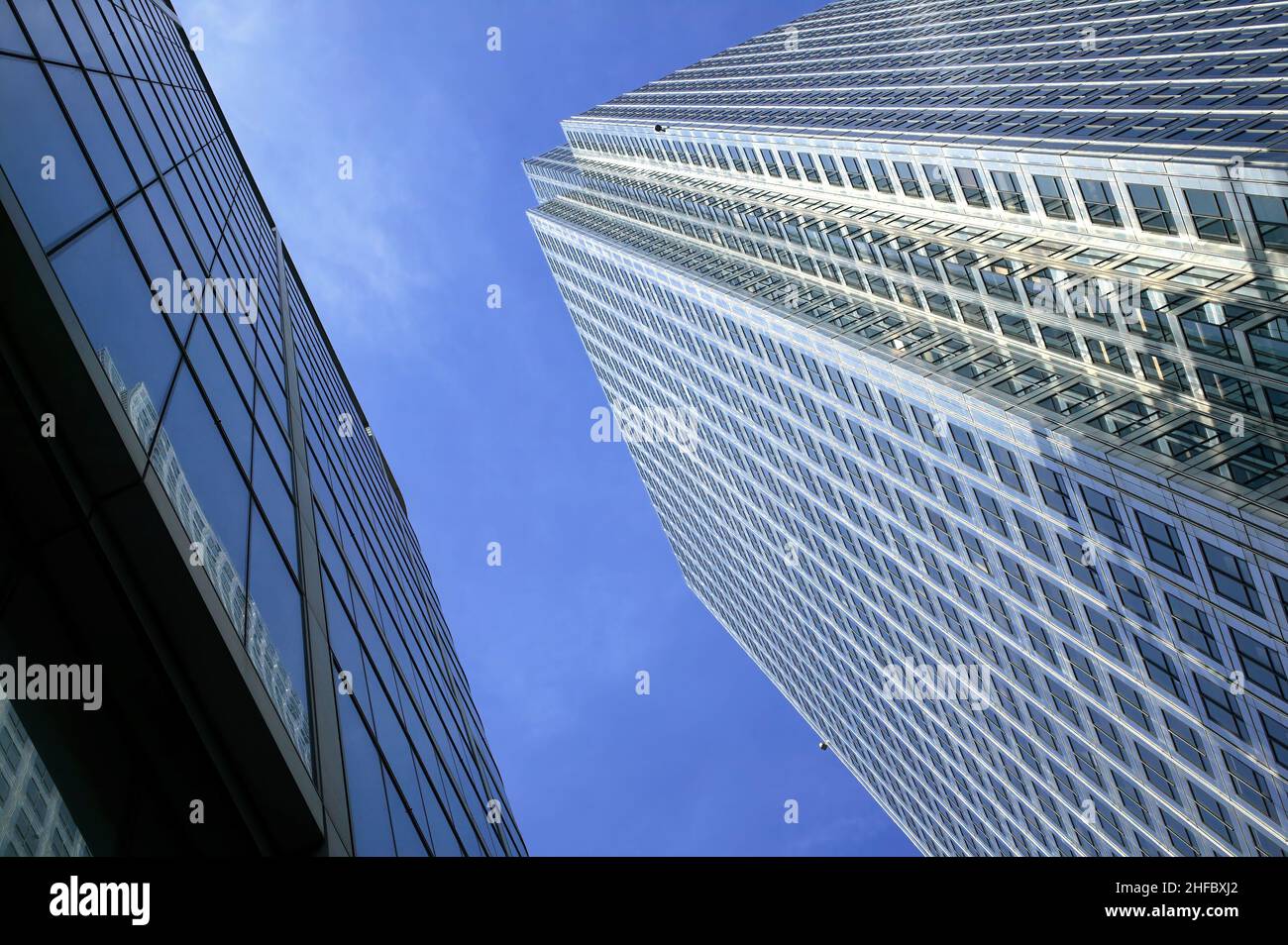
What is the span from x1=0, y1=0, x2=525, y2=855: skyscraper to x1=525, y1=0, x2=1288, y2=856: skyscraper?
37.0 m

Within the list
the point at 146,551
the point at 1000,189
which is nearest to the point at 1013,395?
the point at 1000,189

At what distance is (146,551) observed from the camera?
24.2ft

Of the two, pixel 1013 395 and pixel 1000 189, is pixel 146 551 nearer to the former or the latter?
pixel 1013 395

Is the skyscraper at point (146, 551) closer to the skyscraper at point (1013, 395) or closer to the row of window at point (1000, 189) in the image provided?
the skyscraper at point (1013, 395)

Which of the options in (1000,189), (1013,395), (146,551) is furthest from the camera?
(1000,189)

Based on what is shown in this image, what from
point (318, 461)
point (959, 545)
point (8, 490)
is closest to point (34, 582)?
point (8, 490)

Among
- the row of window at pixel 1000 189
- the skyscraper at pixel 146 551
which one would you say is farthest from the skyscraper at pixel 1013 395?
the skyscraper at pixel 146 551

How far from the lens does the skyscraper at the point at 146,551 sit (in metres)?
6.80

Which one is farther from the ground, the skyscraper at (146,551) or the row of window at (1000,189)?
the row of window at (1000,189)

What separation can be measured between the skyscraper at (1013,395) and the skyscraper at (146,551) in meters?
37.0

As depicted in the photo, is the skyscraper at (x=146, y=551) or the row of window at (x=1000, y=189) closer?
the skyscraper at (x=146, y=551)

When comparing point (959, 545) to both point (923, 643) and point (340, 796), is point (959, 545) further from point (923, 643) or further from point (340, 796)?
point (340, 796)

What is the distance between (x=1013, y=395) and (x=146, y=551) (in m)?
51.2

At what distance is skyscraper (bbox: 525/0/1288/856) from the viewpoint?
43531mm
